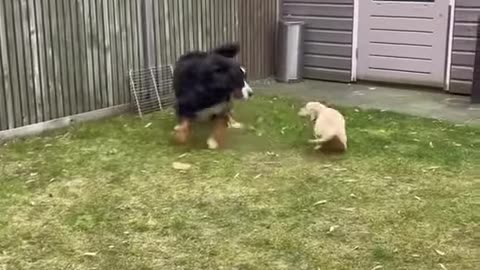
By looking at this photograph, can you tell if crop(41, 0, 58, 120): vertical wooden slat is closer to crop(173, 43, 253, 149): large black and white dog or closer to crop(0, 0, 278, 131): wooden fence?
crop(0, 0, 278, 131): wooden fence

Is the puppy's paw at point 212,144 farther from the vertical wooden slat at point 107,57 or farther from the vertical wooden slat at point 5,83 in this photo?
the vertical wooden slat at point 5,83

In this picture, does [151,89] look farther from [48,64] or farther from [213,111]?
[213,111]

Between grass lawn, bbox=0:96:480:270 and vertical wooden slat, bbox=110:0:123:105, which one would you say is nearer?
grass lawn, bbox=0:96:480:270

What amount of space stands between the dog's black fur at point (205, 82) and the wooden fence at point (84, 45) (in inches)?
46.4

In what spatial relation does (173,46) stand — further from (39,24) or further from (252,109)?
(39,24)

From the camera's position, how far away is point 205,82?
16.0ft

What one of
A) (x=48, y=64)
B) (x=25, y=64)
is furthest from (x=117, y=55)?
(x=25, y=64)

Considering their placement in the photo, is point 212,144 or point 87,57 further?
point 87,57

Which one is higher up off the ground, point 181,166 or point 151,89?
point 151,89

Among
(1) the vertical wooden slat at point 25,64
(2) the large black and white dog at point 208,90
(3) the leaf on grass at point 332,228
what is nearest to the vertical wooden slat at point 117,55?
(1) the vertical wooden slat at point 25,64

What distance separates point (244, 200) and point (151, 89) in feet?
9.06

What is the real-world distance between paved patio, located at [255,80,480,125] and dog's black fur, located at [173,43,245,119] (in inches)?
84.2

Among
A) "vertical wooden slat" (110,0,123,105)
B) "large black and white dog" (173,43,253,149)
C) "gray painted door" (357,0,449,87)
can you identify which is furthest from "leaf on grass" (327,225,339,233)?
"gray painted door" (357,0,449,87)

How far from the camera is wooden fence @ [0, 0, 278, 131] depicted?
207 inches
